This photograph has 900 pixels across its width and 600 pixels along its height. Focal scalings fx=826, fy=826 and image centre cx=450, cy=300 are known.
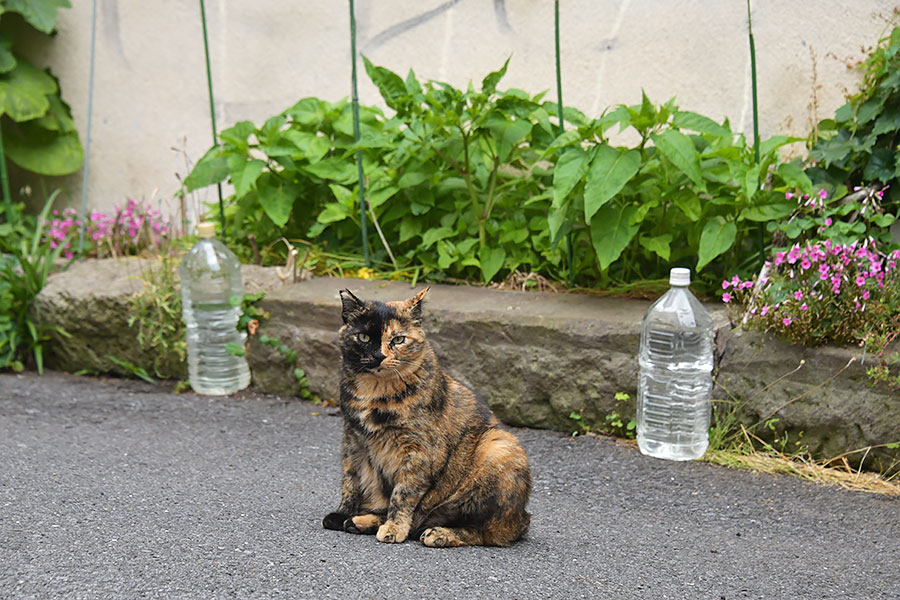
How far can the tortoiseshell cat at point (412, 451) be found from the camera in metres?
2.48

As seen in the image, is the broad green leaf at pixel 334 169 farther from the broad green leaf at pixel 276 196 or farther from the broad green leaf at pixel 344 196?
the broad green leaf at pixel 276 196

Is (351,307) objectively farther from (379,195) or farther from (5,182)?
(5,182)

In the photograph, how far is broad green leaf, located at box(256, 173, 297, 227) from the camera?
185 inches

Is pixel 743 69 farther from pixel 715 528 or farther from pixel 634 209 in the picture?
pixel 715 528

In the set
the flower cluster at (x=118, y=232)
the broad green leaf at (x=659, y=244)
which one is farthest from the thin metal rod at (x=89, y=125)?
the broad green leaf at (x=659, y=244)

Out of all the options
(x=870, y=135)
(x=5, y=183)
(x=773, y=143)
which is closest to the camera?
(x=870, y=135)

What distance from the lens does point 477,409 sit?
2.71m

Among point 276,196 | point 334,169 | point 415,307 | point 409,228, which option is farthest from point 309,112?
point 415,307

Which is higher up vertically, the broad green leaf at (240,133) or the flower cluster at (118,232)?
the broad green leaf at (240,133)

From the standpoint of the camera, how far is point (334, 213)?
469 cm

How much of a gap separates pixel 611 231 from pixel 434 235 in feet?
3.38

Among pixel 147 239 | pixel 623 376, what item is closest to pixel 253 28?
pixel 147 239

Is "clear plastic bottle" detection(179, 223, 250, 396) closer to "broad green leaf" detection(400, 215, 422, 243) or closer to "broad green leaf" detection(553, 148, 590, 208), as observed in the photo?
"broad green leaf" detection(400, 215, 422, 243)

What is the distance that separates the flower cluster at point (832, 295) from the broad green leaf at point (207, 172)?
303 centimetres
